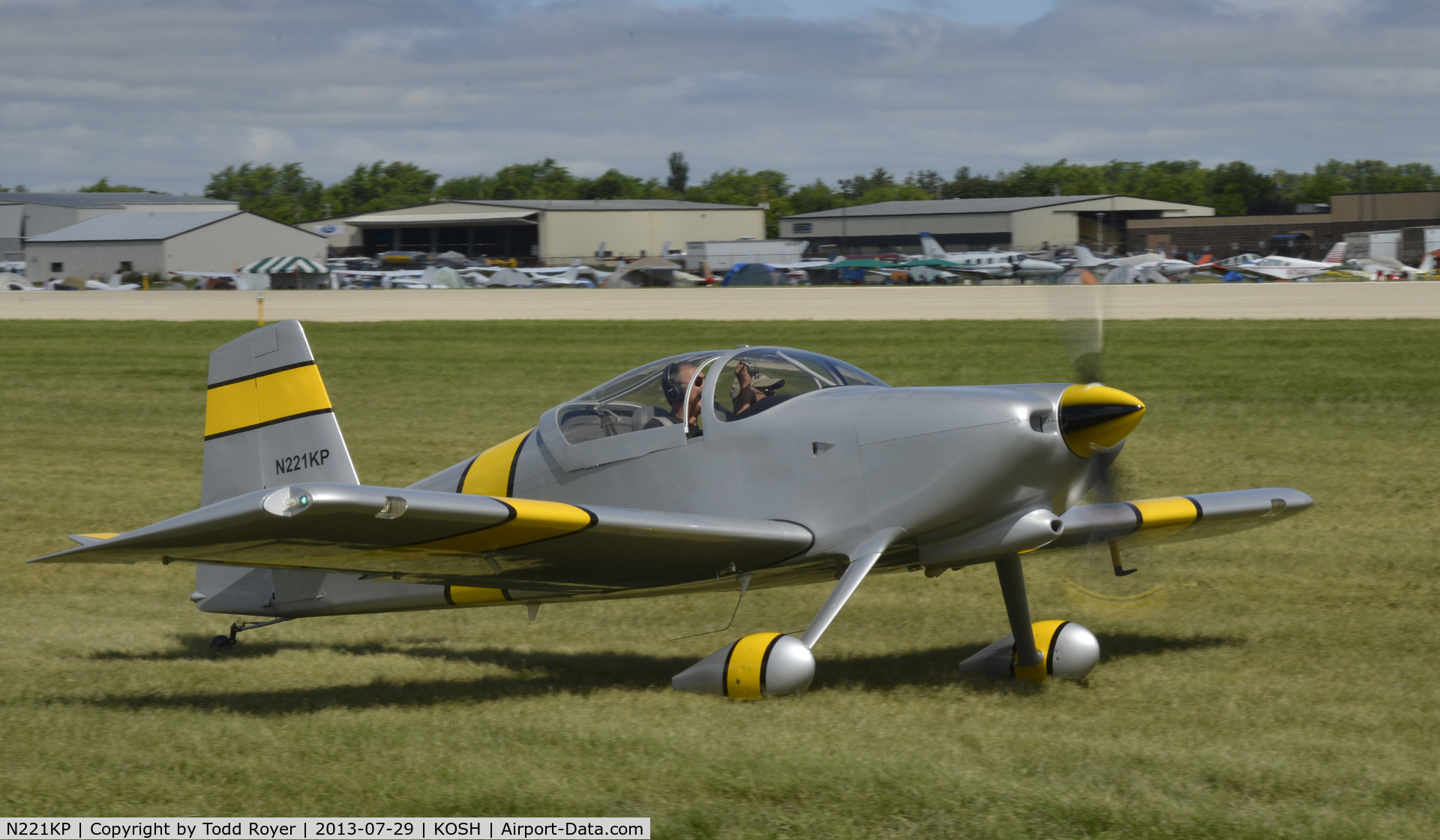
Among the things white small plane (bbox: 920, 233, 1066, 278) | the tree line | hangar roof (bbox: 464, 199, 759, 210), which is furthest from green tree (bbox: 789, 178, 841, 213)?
white small plane (bbox: 920, 233, 1066, 278)

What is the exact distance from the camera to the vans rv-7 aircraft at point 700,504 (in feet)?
20.7

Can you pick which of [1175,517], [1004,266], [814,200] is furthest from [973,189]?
[1175,517]

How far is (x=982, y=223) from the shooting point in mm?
109938

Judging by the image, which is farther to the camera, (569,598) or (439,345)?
(439,345)

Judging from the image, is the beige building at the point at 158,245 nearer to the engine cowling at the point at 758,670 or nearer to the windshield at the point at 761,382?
the windshield at the point at 761,382

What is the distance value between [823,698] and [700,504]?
125cm

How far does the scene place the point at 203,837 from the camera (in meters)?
5.18

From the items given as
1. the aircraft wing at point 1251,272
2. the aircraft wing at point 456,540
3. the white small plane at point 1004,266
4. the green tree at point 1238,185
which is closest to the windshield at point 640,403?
the aircraft wing at point 456,540

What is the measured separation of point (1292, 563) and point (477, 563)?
273 inches

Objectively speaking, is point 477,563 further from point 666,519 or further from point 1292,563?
point 1292,563

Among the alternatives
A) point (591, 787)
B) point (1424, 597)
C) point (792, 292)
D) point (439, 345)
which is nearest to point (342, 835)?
point (591, 787)

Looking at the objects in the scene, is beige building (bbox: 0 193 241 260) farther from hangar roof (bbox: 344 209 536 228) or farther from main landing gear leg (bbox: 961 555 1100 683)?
main landing gear leg (bbox: 961 555 1100 683)

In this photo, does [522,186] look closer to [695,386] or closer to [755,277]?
[755,277]

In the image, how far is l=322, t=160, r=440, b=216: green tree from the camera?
17838cm
